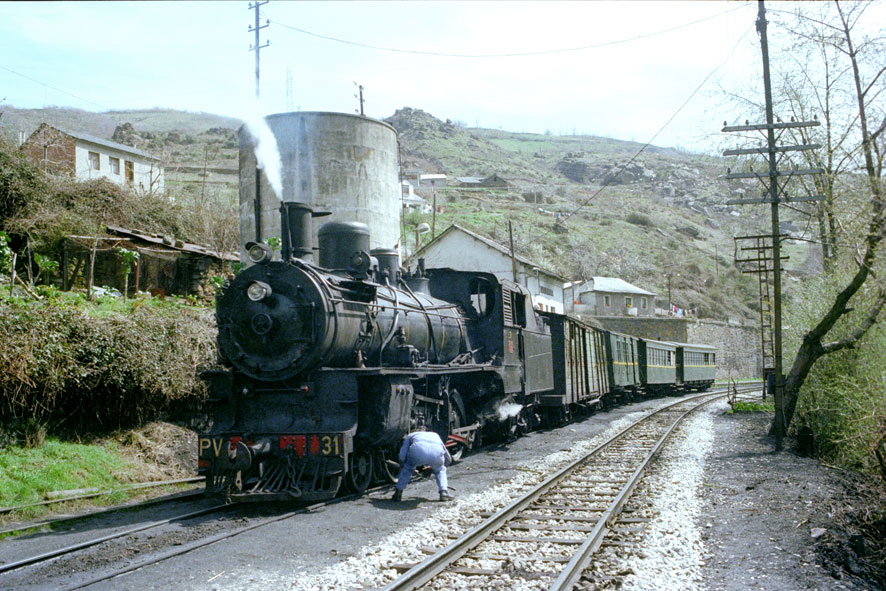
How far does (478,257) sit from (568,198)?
235 ft

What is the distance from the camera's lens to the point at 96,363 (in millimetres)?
11133

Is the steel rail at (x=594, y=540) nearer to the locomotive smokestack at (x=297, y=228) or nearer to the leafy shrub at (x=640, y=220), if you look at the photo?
the locomotive smokestack at (x=297, y=228)

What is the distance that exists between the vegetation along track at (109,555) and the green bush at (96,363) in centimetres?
389

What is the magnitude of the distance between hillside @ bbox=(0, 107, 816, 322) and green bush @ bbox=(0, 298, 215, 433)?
1776cm

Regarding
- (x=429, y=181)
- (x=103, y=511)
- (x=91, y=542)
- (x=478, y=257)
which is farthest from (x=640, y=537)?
(x=429, y=181)

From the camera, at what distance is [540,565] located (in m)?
6.04

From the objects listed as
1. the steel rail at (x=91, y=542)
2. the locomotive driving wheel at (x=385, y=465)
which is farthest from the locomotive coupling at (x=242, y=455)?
the locomotive driving wheel at (x=385, y=465)

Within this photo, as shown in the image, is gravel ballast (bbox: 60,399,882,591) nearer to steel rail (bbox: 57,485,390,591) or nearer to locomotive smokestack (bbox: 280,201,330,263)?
steel rail (bbox: 57,485,390,591)

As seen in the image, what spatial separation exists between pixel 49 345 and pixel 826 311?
15.8 metres

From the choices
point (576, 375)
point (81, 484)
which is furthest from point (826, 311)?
point (81, 484)

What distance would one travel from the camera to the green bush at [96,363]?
1005 centimetres

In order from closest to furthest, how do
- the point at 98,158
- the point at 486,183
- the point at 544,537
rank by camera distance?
the point at 544,537 < the point at 98,158 < the point at 486,183

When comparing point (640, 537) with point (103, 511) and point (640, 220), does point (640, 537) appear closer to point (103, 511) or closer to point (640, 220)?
point (103, 511)

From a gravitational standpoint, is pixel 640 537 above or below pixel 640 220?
below
